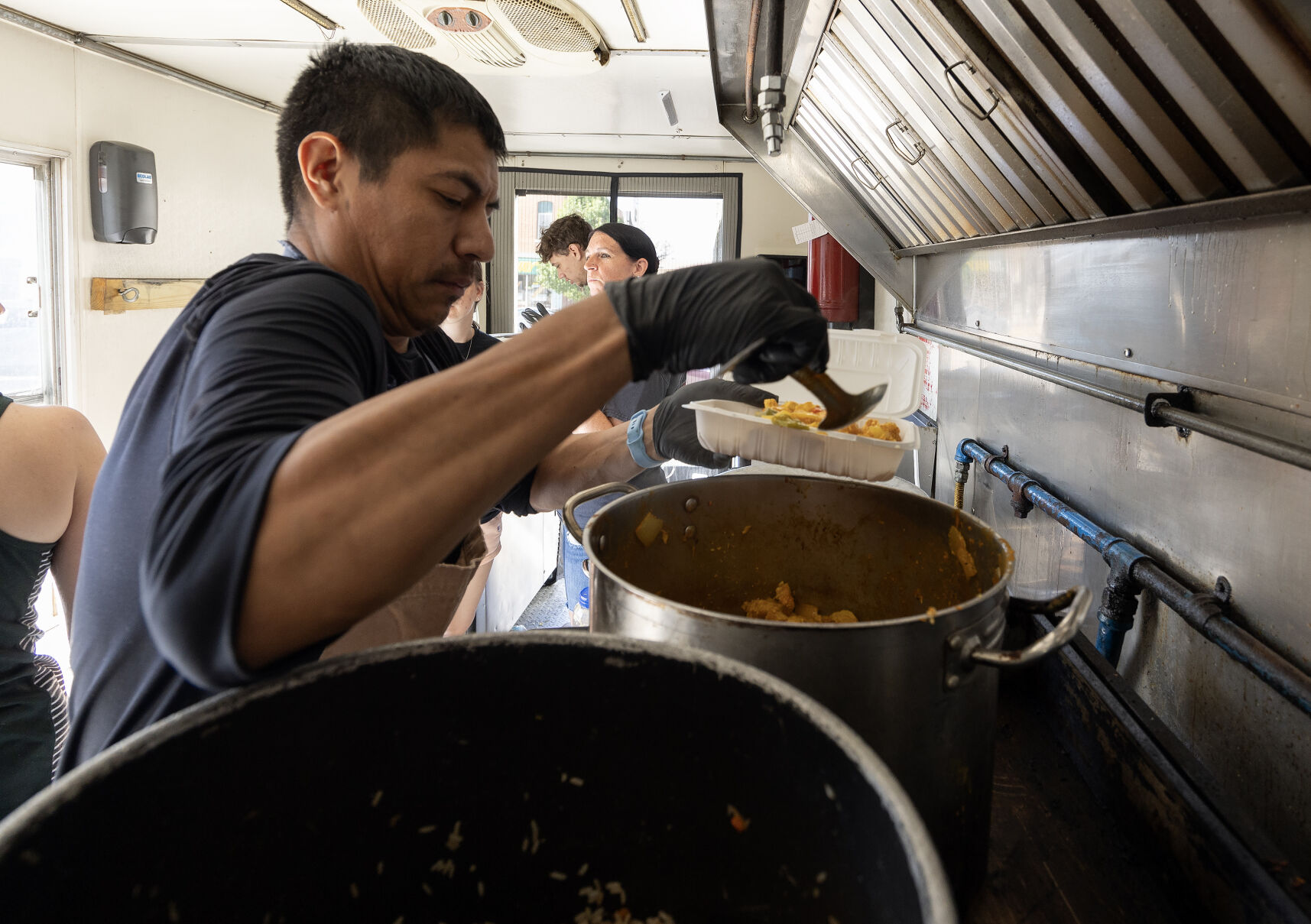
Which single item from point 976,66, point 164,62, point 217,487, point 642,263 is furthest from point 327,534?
point 164,62

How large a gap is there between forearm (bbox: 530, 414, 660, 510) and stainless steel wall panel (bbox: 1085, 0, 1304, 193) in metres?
1.03

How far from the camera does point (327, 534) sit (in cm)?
63

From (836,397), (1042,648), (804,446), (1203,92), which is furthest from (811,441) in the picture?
(1203,92)

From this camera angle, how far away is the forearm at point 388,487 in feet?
2.04

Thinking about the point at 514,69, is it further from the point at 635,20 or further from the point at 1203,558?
the point at 1203,558

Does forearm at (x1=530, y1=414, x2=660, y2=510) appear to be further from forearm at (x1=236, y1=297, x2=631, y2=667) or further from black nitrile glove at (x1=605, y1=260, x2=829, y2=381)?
forearm at (x1=236, y1=297, x2=631, y2=667)

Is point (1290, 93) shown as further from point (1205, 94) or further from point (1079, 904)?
point (1079, 904)

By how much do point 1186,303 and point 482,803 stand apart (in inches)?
56.5

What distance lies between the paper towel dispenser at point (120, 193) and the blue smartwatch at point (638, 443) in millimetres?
3328

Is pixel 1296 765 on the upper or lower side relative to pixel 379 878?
lower

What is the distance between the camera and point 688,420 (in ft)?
5.06

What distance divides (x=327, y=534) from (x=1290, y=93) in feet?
4.08

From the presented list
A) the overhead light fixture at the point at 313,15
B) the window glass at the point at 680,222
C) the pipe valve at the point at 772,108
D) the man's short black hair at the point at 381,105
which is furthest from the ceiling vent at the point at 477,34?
the window glass at the point at 680,222

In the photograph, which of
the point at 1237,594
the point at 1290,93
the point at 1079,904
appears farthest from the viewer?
the point at 1237,594
